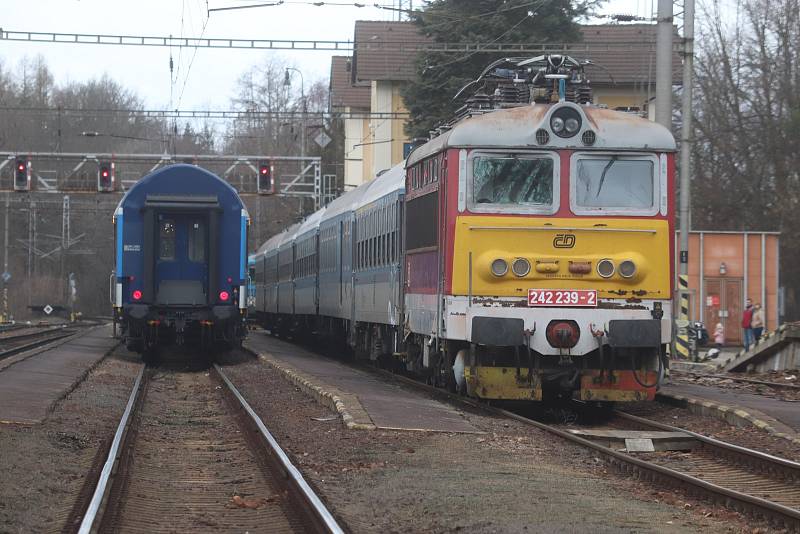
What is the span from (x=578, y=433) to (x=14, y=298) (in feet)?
210

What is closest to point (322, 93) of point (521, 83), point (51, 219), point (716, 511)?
point (51, 219)

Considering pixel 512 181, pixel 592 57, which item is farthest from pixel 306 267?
pixel 592 57

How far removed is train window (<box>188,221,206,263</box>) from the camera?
2361 centimetres

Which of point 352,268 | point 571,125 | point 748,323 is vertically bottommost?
point 748,323

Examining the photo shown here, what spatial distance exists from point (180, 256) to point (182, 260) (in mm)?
84

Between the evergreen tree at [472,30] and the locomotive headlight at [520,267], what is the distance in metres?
23.6

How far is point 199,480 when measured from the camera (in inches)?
382

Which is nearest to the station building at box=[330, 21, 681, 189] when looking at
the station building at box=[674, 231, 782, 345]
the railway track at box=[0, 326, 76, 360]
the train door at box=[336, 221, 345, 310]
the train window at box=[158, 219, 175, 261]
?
the station building at box=[674, 231, 782, 345]

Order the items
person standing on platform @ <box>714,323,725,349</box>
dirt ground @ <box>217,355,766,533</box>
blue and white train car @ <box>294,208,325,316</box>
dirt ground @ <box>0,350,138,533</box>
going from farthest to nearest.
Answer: person standing on platform @ <box>714,323,725,349</box>
blue and white train car @ <box>294,208,325,316</box>
dirt ground @ <box>0,350,138,533</box>
dirt ground @ <box>217,355,766,533</box>

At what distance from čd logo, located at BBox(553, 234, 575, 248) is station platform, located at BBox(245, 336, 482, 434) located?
2.13 metres

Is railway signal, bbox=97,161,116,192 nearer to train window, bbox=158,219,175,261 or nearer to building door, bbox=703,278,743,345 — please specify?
building door, bbox=703,278,743,345

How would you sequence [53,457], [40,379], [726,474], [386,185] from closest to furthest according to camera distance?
[726,474] < [53,457] < [40,379] < [386,185]

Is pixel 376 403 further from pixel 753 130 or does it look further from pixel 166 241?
pixel 753 130

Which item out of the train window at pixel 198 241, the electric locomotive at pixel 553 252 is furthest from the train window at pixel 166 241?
the electric locomotive at pixel 553 252
